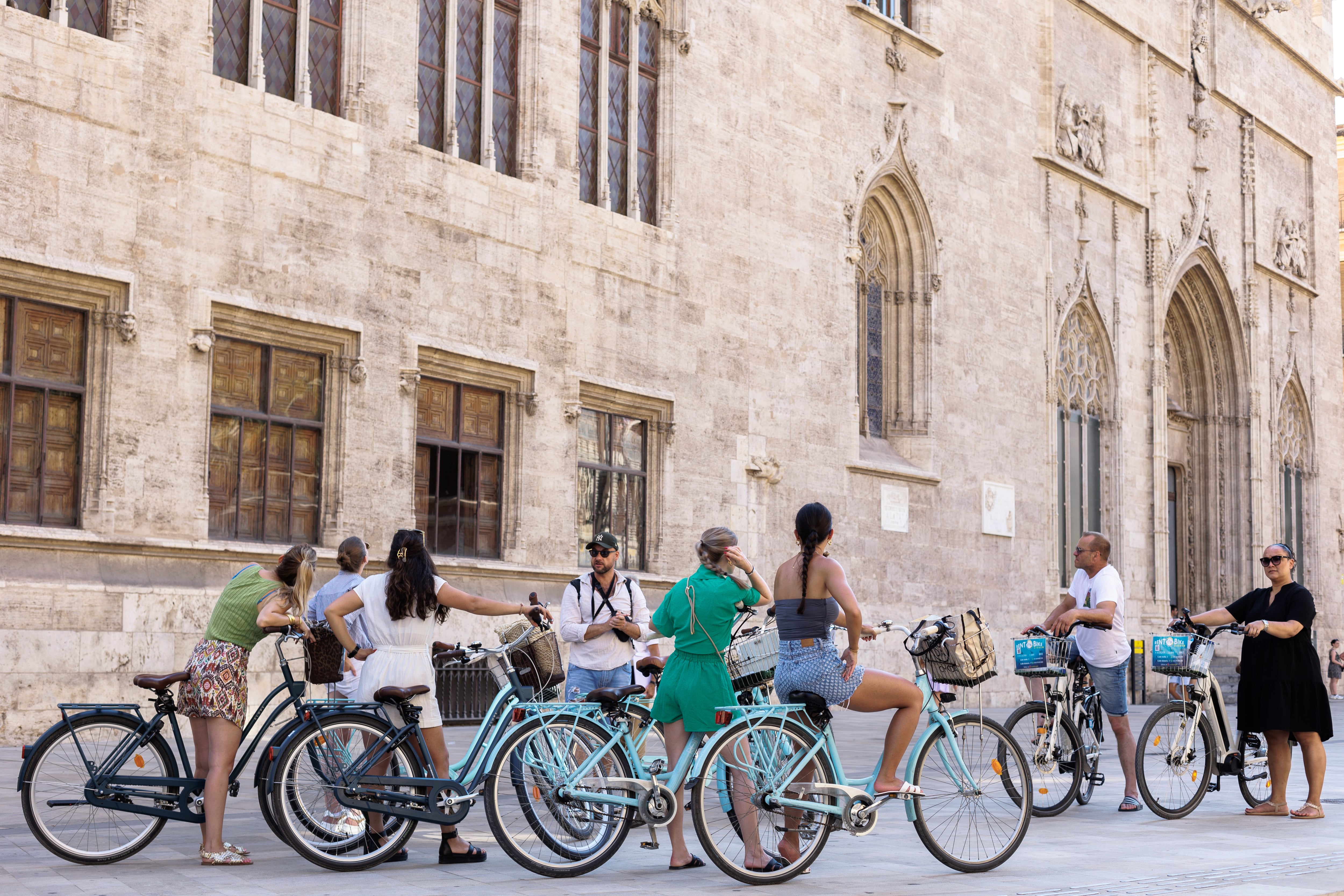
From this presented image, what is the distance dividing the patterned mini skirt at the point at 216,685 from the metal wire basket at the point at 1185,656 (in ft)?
18.6

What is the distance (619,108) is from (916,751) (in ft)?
42.1

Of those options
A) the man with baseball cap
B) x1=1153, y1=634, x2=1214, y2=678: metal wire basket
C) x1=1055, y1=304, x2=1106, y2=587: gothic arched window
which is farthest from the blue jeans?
x1=1055, y1=304, x2=1106, y2=587: gothic arched window

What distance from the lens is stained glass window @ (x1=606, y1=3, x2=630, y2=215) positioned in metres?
18.8

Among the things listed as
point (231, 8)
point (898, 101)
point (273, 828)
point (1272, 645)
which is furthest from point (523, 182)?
point (273, 828)

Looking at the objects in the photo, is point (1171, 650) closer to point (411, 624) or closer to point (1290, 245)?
Answer: point (411, 624)

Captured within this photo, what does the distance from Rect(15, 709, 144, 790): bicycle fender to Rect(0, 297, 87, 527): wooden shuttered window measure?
611cm

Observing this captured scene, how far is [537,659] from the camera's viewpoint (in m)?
8.23

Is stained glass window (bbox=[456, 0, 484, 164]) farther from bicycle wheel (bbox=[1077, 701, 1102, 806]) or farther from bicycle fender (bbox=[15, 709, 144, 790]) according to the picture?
bicycle fender (bbox=[15, 709, 144, 790])

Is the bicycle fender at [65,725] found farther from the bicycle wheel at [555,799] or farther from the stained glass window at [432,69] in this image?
the stained glass window at [432,69]

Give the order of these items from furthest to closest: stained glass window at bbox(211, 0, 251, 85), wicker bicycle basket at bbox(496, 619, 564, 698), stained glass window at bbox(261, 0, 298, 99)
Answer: stained glass window at bbox(261, 0, 298, 99), stained glass window at bbox(211, 0, 251, 85), wicker bicycle basket at bbox(496, 619, 564, 698)

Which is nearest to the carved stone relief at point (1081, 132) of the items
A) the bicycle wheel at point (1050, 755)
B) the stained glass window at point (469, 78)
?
the stained glass window at point (469, 78)

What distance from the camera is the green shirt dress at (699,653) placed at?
7.39m

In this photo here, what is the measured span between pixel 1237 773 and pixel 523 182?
9979 mm

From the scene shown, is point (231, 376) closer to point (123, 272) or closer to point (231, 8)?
point (123, 272)
